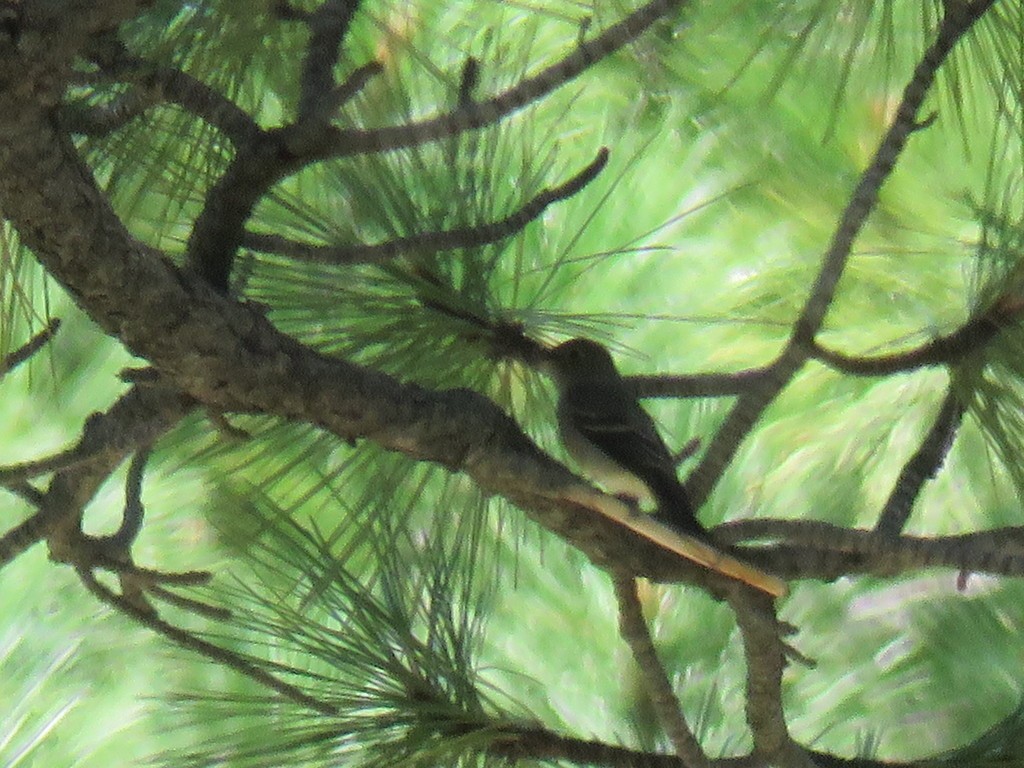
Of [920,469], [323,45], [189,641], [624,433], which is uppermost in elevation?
[624,433]

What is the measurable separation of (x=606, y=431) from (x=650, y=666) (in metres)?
0.48

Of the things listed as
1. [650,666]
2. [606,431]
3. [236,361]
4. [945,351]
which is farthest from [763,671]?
[606,431]

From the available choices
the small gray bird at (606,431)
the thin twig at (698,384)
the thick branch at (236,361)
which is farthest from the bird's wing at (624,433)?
the thick branch at (236,361)

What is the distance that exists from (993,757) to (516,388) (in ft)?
1.32

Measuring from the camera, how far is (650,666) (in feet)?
2.29

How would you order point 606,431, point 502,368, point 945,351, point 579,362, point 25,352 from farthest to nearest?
point 606,431, point 579,362, point 502,368, point 945,351, point 25,352

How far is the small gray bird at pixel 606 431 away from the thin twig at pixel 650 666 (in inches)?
7.2

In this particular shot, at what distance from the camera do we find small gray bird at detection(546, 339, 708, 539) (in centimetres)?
96

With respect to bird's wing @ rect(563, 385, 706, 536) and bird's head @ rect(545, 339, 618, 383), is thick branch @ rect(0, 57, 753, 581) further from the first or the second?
bird's wing @ rect(563, 385, 706, 536)

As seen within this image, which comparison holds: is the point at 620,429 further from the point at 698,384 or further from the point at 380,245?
the point at 380,245

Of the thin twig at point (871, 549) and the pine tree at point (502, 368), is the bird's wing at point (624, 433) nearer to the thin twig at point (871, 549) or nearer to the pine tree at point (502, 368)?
the pine tree at point (502, 368)

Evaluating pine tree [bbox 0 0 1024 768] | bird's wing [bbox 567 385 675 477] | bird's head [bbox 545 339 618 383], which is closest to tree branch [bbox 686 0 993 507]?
pine tree [bbox 0 0 1024 768]

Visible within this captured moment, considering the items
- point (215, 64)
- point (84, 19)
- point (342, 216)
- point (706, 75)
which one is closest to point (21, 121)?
point (84, 19)

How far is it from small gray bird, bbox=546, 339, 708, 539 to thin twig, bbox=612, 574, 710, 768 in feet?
0.60
